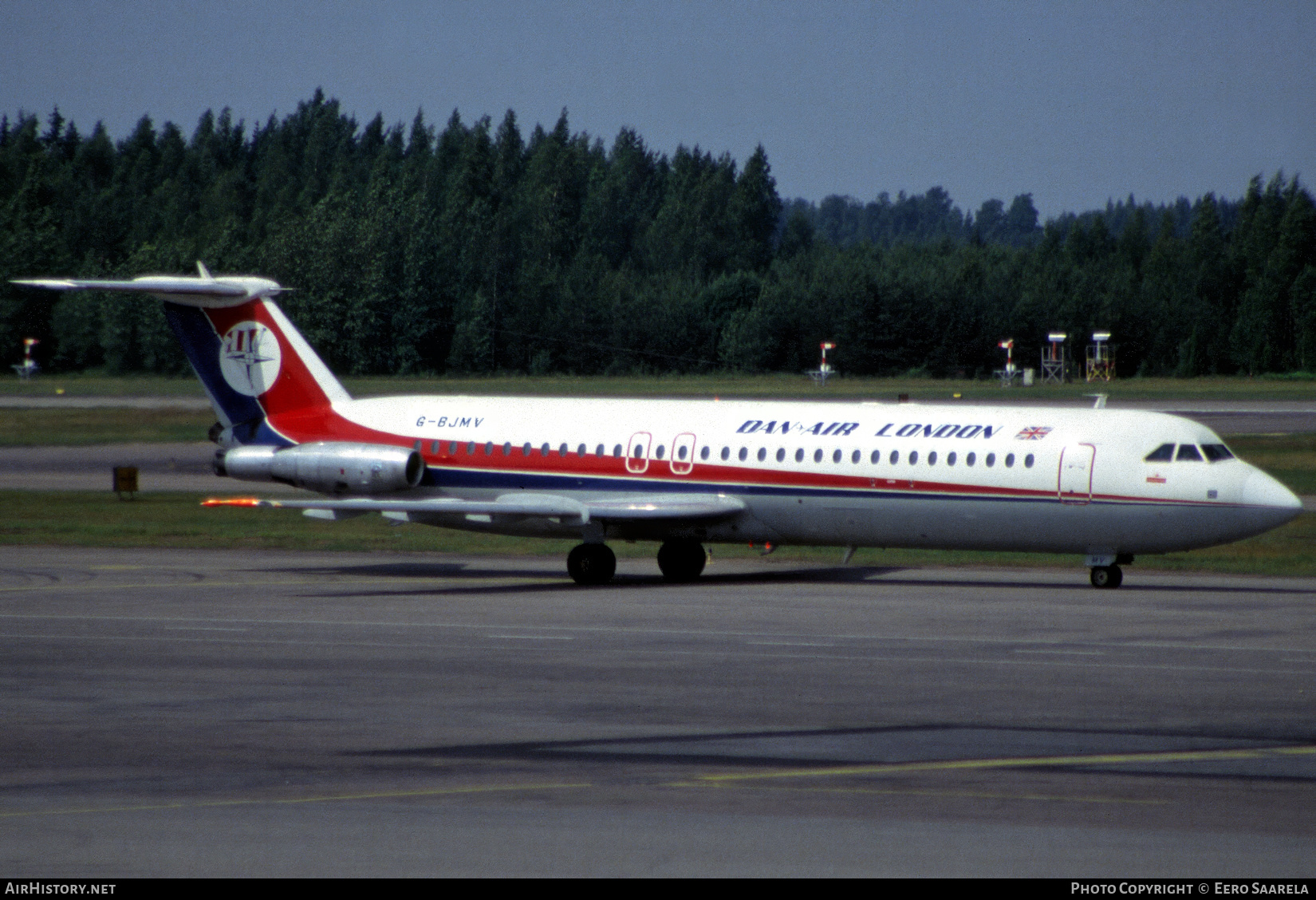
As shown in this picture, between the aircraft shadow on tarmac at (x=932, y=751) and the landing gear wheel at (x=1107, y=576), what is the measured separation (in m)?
13.9

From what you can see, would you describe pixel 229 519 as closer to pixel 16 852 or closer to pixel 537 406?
pixel 537 406

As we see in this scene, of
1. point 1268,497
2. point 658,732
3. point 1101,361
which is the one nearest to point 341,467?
point 1268,497

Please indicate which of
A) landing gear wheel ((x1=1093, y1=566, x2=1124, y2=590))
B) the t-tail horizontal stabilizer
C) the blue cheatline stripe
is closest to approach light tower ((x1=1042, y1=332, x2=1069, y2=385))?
the t-tail horizontal stabilizer

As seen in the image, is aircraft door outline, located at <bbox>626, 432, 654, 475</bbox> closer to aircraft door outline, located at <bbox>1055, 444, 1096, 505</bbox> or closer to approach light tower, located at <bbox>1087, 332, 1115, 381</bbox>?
aircraft door outline, located at <bbox>1055, 444, 1096, 505</bbox>

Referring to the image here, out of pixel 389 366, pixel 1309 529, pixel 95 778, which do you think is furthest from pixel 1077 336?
A: pixel 95 778

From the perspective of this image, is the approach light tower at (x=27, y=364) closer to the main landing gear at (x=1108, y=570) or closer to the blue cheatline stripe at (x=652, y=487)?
the blue cheatline stripe at (x=652, y=487)

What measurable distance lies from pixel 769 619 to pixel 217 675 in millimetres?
8945

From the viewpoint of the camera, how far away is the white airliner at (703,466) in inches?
1188

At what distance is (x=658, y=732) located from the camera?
17.7m

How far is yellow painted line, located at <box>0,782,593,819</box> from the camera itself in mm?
13930

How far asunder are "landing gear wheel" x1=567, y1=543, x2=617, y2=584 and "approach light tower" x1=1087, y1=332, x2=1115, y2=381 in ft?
306

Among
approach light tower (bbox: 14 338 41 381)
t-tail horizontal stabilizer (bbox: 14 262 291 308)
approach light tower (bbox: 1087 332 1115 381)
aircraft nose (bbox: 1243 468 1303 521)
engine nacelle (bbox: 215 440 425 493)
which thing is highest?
t-tail horizontal stabilizer (bbox: 14 262 291 308)

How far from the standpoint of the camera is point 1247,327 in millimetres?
145375

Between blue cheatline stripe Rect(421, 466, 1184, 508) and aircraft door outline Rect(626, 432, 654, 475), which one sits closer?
blue cheatline stripe Rect(421, 466, 1184, 508)
